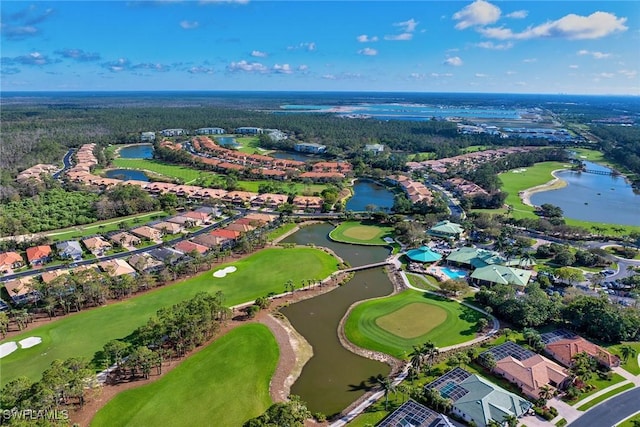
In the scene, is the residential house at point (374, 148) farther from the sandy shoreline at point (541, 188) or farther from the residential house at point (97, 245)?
the residential house at point (97, 245)

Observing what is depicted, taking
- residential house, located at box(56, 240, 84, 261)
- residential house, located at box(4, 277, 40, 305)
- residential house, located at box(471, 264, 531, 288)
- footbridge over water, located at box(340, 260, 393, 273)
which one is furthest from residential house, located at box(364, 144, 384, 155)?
residential house, located at box(4, 277, 40, 305)

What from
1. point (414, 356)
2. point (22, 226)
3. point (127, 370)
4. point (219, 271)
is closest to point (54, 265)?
point (22, 226)

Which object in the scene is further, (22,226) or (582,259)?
(22,226)

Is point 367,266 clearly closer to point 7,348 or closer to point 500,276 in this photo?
point 500,276

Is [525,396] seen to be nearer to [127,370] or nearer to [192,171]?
[127,370]

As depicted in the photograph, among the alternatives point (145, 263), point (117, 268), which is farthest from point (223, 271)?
point (117, 268)

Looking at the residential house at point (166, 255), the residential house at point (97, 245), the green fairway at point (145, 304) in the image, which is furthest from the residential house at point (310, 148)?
the residential house at point (97, 245)

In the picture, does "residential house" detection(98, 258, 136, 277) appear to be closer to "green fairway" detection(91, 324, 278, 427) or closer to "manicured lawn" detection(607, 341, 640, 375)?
"green fairway" detection(91, 324, 278, 427)
